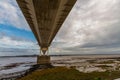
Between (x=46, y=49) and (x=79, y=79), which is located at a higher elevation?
(x=46, y=49)

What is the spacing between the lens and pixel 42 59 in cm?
7450

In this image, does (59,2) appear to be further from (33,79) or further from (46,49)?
(46,49)

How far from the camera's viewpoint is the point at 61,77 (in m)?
26.4

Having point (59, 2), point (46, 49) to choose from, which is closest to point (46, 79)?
point (59, 2)

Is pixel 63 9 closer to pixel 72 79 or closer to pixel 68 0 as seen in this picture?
pixel 68 0

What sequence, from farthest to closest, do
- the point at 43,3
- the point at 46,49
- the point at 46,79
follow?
1. the point at 46,49
2. the point at 46,79
3. the point at 43,3

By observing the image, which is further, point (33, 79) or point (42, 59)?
point (42, 59)

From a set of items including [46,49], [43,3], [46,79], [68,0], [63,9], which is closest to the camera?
[68,0]

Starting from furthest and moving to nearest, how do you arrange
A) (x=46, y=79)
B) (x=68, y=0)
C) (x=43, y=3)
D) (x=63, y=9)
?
(x=46, y=79) < (x=63, y=9) < (x=43, y=3) < (x=68, y=0)

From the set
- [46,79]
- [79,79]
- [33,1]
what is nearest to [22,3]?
[33,1]

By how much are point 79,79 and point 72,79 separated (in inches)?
42.0

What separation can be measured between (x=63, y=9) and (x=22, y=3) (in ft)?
11.8

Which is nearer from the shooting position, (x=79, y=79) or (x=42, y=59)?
(x=79, y=79)

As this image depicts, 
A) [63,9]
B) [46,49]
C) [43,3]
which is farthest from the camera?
[46,49]
